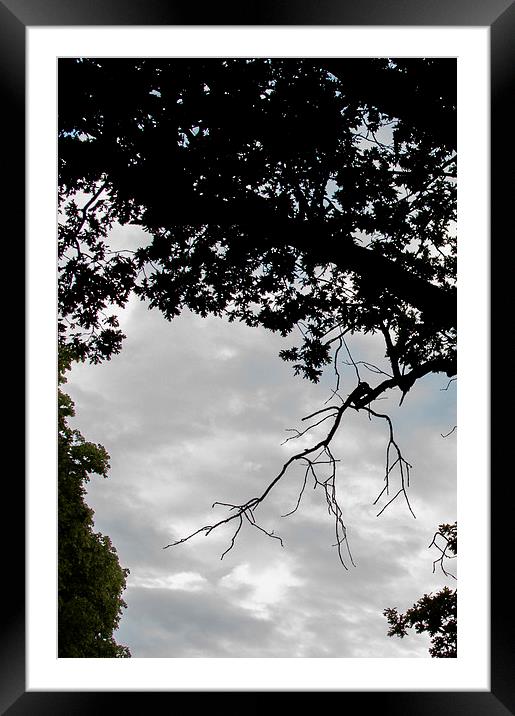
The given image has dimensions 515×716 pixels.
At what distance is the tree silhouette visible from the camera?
2443mm

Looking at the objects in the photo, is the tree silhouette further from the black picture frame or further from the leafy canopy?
the black picture frame

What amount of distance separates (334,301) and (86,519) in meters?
2.18

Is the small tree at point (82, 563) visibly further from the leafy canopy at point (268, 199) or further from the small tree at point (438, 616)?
the small tree at point (438, 616)

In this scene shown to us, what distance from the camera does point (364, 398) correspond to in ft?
9.38

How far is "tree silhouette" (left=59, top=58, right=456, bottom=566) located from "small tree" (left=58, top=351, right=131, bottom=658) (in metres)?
0.85

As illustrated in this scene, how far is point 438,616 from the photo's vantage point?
8.46 feet

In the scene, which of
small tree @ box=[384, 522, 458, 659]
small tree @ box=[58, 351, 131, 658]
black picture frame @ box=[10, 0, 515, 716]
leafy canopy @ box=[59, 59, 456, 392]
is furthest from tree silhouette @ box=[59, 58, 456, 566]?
black picture frame @ box=[10, 0, 515, 716]
